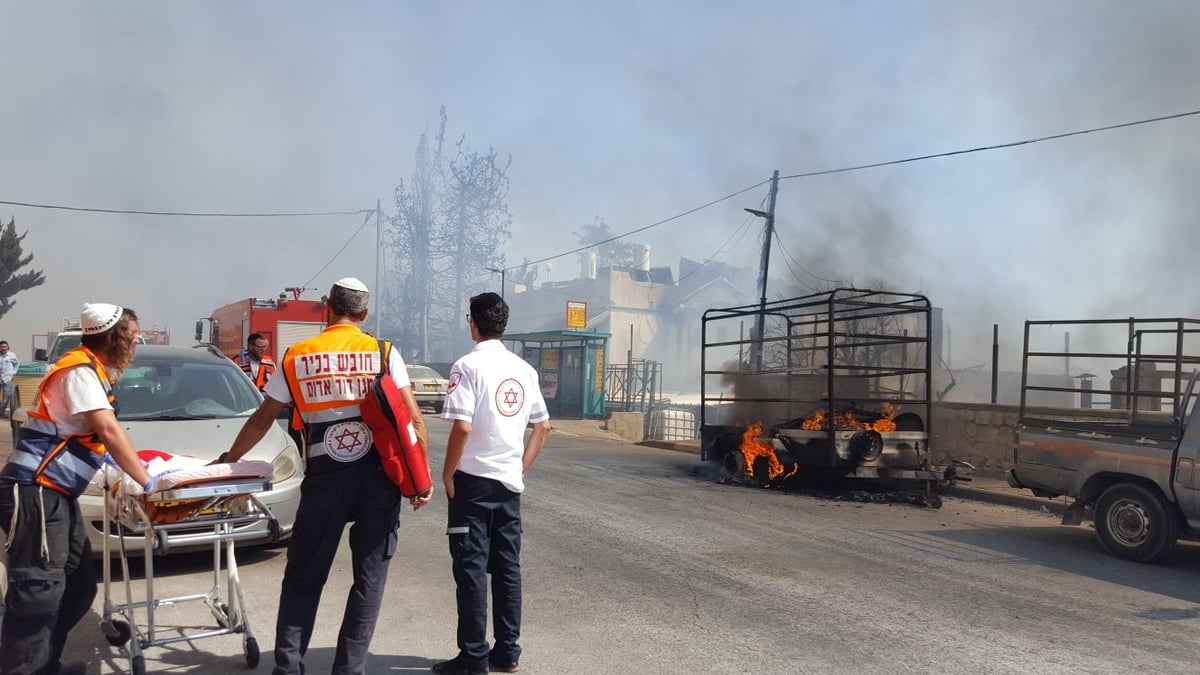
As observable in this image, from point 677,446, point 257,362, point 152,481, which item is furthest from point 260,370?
point 677,446

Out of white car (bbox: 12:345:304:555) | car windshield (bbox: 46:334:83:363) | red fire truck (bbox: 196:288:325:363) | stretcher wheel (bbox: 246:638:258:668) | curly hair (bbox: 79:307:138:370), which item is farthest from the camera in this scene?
red fire truck (bbox: 196:288:325:363)

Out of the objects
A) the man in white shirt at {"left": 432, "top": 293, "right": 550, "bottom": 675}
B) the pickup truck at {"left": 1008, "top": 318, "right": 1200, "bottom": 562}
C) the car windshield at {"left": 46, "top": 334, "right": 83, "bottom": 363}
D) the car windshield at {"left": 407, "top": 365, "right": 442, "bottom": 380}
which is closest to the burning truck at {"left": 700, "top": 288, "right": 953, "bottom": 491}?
the pickup truck at {"left": 1008, "top": 318, "right": 1200, "bottom": 562}

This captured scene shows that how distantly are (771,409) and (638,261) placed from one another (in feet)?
192

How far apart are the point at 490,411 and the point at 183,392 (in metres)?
3.83

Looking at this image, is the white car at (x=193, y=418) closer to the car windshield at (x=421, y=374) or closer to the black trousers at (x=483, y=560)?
the black trousers at (x=483, y=560)

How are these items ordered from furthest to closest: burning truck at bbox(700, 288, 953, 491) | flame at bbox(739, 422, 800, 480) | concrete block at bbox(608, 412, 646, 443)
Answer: concrete block at bbox(608, 412, 646, 443) → flame at bbox(739, 422, 800, 480) → burning truck at bbox(700, 288, 953, 491)

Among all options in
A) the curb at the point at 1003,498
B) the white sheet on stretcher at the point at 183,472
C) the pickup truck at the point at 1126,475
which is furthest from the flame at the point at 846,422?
the white sheet on stretcher at the point at 183,472

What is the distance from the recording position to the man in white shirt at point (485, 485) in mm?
3844

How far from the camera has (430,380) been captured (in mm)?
24594

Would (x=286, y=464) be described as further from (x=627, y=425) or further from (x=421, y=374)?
(x=421, y=374)

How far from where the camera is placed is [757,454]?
1105 cm

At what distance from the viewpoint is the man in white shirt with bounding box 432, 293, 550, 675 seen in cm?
384

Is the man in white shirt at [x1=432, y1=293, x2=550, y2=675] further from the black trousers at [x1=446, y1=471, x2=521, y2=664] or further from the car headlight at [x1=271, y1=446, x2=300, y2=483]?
the car headlight at [x1=271, y1=446, x2=300, y2=483]

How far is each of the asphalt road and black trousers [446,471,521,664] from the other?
0.34 metres
